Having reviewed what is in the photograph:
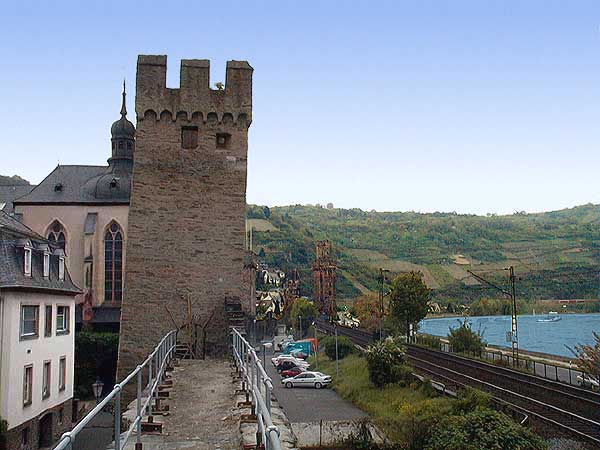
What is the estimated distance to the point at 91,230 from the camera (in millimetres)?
38000

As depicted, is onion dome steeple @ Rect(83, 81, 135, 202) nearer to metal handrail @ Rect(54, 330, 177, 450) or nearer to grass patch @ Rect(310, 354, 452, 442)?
grass patch @ Rect(310, 354, 452, 442)

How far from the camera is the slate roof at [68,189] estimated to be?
3916 cm

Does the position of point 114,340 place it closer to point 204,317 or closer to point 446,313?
point 204,317

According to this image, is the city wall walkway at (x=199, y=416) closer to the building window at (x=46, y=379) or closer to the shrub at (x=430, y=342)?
the building window at (x=46, y=379)

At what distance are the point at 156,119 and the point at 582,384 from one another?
61.4 feet

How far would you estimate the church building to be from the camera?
124 ft

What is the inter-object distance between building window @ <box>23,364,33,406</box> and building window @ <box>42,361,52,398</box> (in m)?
1.45

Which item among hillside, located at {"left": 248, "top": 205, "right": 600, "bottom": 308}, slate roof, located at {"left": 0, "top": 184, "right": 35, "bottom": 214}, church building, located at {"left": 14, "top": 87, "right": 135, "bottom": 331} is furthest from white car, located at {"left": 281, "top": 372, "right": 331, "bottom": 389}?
hillside, located at {"left": 248, "top": 205, "right": 600, "bottom": 308}

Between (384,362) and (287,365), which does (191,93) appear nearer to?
(384,362)

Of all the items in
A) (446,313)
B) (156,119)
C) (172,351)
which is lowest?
(446,313)

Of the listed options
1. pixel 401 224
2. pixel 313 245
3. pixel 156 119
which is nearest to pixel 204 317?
pixel 156 119

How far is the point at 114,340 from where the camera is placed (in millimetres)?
35594

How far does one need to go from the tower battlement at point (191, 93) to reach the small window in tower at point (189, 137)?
0.42 m

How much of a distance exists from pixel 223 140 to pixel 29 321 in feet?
33.2
